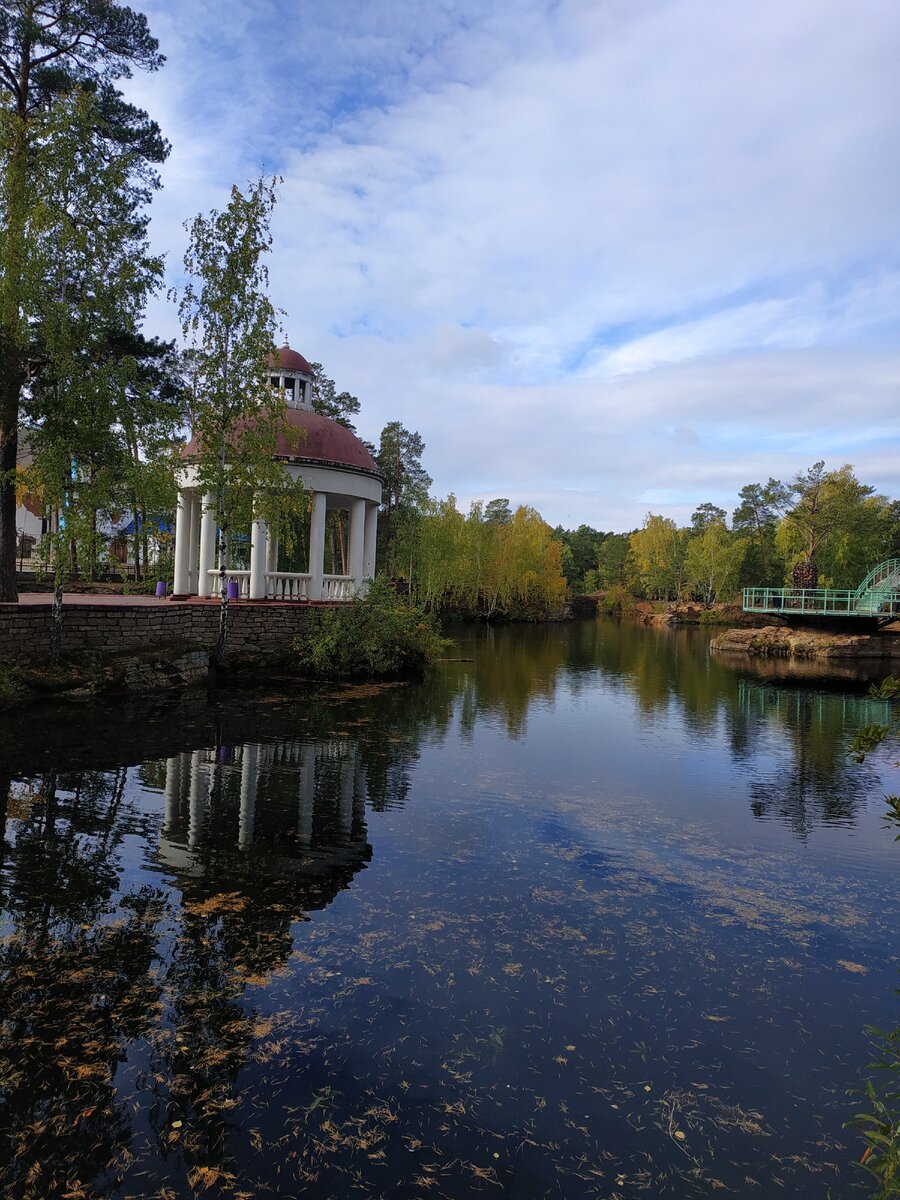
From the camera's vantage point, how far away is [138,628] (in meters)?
16.7

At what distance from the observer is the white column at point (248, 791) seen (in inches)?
315

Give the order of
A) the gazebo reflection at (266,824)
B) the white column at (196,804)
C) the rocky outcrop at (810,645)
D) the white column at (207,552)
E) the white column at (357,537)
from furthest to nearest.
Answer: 1. the rocky outcrop at (810,645)
2. the white column at (357,537)
3. the white column at (207,552)
4. the white column at (196,804)
5. the gazebo reflection at (266,824)

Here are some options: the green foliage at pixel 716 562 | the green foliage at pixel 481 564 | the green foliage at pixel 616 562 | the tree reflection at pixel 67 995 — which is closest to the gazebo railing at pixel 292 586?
the tree reflection at pixel 67 995

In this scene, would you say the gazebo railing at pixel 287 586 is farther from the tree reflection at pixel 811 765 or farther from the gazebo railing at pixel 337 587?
the tree reflection at pixel 811 765

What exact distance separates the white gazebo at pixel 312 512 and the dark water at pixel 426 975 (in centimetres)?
1027

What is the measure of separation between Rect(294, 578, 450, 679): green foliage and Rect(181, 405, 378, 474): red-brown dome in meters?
4.27

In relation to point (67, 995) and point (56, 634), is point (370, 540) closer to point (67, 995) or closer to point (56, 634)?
point (56, 634)

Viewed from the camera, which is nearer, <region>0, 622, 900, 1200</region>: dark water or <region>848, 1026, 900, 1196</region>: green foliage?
<region>848, 1026, 900, 1196</region>: green foliage

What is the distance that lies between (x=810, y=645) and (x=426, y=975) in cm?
3530

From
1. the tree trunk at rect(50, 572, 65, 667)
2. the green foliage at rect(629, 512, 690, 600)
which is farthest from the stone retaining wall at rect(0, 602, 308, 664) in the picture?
the green foliage at rect(629, 512, 690, 600)

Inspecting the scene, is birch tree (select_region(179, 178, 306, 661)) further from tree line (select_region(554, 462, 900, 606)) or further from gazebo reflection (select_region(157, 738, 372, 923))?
tree line (select_region(554, 462, 900, 606))

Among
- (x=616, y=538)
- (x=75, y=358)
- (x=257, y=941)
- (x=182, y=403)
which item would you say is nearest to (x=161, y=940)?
(x=257, y=941)

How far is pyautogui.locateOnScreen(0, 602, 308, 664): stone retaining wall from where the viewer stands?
1430 centimetres

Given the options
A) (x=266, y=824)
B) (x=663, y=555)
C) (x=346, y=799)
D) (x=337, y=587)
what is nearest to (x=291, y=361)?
(x=337, y=587)
